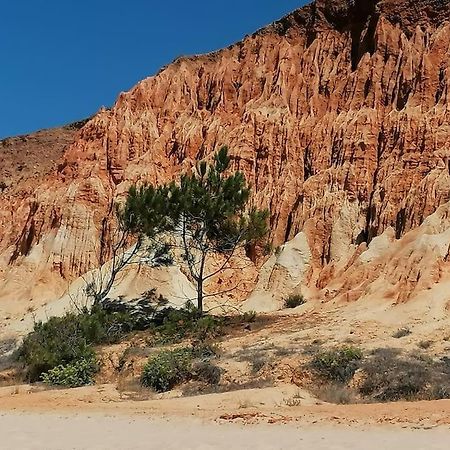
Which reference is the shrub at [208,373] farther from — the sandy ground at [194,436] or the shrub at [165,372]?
the sandy ground at [194,436]

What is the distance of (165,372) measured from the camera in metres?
16.9

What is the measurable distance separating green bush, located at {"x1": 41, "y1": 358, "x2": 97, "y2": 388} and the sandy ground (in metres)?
6.86

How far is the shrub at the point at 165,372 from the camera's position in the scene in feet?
55.2

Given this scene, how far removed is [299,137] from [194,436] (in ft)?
93.6

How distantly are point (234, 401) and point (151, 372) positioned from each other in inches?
172

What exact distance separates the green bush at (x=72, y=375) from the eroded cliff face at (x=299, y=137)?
12000mm

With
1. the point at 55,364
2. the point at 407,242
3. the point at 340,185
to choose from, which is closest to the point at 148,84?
the point at 340,185

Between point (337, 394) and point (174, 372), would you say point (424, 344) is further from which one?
point (174, 372)

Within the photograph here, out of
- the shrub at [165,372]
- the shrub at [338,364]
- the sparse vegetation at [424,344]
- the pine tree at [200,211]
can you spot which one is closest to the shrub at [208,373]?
the shrub at [165,372]

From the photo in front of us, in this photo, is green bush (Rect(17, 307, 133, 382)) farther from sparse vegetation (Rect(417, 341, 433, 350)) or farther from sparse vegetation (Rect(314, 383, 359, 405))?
sparse vegetation (Rect(417, 341, 433, 350))

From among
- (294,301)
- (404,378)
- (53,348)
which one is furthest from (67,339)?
(404,378)

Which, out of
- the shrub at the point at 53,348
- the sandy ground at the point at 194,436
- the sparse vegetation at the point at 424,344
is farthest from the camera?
the shrub at the point at 53,348

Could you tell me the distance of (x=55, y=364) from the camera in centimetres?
1955

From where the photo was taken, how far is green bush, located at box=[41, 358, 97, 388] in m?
18.2
